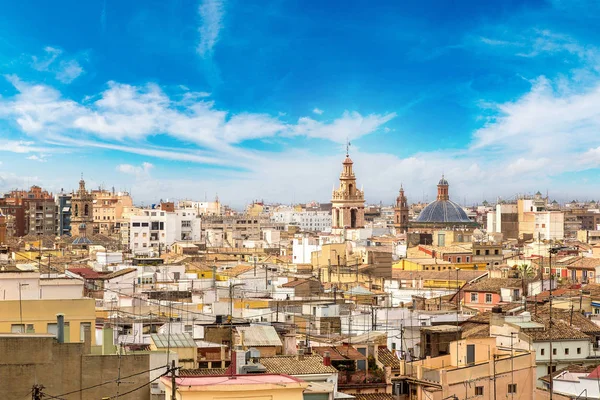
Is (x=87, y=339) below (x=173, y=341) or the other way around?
the other way around

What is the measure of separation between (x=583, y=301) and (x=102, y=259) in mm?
27123

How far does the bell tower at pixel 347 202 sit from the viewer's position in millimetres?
98812

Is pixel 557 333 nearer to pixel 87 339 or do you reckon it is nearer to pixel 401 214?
pixel 87 339

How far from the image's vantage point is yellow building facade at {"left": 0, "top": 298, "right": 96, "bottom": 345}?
51.5ft

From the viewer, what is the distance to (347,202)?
9850 cm

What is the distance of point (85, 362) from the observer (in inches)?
499

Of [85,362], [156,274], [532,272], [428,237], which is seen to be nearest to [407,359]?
[85,362]

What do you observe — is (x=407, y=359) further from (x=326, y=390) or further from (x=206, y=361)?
(x=326, y=390)

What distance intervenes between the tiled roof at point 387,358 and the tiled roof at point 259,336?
164 cm

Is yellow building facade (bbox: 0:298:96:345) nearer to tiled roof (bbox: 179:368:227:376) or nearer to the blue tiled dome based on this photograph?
tiled roof (bbox: 179:368:227:376)

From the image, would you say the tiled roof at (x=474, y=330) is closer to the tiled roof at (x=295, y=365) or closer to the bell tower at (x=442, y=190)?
the tiled roof at (x=295, y=365)

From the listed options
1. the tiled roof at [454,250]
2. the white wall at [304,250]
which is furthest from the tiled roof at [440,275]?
the white wall at [304,250]

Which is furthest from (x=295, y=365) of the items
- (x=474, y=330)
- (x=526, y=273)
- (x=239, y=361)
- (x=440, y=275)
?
(x=440, y=275)

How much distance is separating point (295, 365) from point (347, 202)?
82.6 meters
